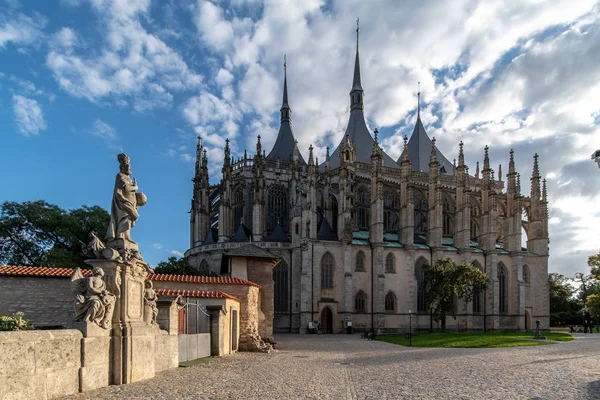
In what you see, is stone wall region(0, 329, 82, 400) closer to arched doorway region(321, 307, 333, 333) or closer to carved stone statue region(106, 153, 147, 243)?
carved stone statue region(106, 153, 147, 243)

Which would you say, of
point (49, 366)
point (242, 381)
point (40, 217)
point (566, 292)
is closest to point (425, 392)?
point (242, 381)

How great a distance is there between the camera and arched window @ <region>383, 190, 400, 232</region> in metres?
56.2

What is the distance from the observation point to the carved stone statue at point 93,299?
968 centimetres

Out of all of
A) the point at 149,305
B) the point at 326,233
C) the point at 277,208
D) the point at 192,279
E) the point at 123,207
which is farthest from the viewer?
the point at 277,208

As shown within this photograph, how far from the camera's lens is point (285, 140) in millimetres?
65750

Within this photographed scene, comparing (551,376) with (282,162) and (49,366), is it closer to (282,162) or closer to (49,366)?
(49,366)

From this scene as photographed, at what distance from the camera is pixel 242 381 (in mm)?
11156

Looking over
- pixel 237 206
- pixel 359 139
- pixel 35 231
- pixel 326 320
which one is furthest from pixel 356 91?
pixel 35 231

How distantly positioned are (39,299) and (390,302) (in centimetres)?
3651

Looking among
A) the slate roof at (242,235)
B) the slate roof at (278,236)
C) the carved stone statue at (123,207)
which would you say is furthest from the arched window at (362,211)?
the carved stone statue at (123,207)

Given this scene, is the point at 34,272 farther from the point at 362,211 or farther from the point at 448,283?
the point at 362,211

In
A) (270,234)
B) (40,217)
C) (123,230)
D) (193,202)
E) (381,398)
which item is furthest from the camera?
(193,202)

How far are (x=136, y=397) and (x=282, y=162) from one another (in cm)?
4942

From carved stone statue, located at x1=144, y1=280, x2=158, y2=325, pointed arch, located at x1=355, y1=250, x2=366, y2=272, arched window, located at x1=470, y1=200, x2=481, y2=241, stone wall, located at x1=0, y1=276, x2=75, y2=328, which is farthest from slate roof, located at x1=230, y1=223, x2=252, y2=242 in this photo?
carved stone statue, located at x1=144, y1=280, x2=158, y2=325
